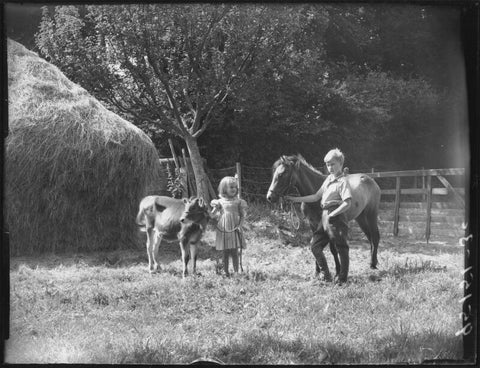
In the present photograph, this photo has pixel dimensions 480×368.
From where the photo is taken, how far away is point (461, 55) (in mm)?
2422

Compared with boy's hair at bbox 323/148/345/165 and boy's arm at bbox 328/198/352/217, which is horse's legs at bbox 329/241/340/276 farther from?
boy's hair at bbox 323/148/345/165

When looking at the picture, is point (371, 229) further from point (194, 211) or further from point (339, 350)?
point (194, 211)

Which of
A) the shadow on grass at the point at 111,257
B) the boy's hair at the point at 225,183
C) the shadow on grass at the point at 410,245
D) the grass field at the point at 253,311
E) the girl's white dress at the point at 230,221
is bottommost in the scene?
the grass field at the point at 253,311

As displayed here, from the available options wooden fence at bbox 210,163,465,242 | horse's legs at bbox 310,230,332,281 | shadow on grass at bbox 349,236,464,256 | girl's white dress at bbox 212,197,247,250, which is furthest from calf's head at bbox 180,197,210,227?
shadow on grass at bbox 349,236,464,256

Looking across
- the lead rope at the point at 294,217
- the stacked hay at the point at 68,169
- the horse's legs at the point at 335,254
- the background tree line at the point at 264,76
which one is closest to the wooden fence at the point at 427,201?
the background tree line at the point at 264,76

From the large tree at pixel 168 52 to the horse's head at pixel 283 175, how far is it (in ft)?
1.91

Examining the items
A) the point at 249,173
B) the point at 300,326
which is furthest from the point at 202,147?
the point at 300,326

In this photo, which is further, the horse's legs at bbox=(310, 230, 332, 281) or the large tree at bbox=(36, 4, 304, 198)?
the horse's legs at bbox=(310, 230, 332, 281)

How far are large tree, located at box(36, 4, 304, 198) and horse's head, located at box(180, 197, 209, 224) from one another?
38 centimetres

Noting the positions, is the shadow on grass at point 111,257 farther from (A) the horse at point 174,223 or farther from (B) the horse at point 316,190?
(B) the horse at point 316,190

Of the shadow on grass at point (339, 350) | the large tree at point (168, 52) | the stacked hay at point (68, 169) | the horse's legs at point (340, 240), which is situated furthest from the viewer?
the stacked hay at point (68, 169)

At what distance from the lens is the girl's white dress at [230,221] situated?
349 cm

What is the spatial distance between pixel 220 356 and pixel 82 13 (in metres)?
2.31

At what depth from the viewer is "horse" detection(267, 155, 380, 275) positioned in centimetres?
334
